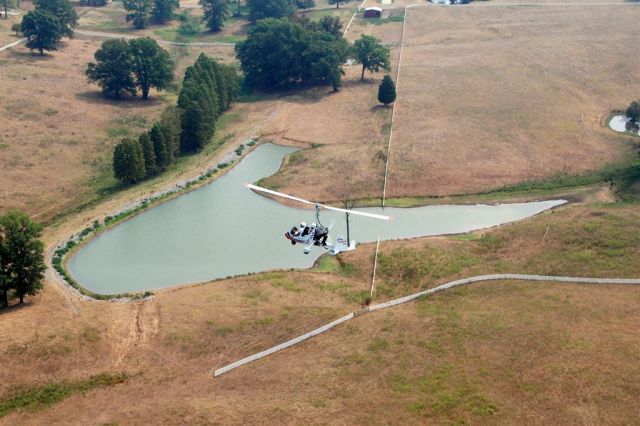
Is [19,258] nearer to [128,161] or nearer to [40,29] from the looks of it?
[128,161]

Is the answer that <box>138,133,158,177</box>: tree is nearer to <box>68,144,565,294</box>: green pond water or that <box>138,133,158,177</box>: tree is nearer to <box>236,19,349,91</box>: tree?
<box>68,144,565,294</box>: green pond water

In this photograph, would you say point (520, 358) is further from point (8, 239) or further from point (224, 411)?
point (8, 239)

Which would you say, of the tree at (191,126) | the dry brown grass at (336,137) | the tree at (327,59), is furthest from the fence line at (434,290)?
the tree at (327,59)

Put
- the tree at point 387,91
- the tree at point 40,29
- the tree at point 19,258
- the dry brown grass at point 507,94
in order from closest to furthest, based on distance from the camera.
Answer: the tree at point 19,258
the dry brown grass at point 507,94
the tree at point 387,91
the tree at point 40,29

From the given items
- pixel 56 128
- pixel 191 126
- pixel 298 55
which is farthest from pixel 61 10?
pixel 191 126

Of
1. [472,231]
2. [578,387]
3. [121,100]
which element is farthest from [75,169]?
[578,387]

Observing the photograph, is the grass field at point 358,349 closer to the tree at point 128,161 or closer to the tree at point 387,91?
the tree at point 128,161

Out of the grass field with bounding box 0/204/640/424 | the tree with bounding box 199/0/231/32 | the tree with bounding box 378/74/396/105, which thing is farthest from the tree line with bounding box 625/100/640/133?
the tree with bounding box 199/0/231/32
